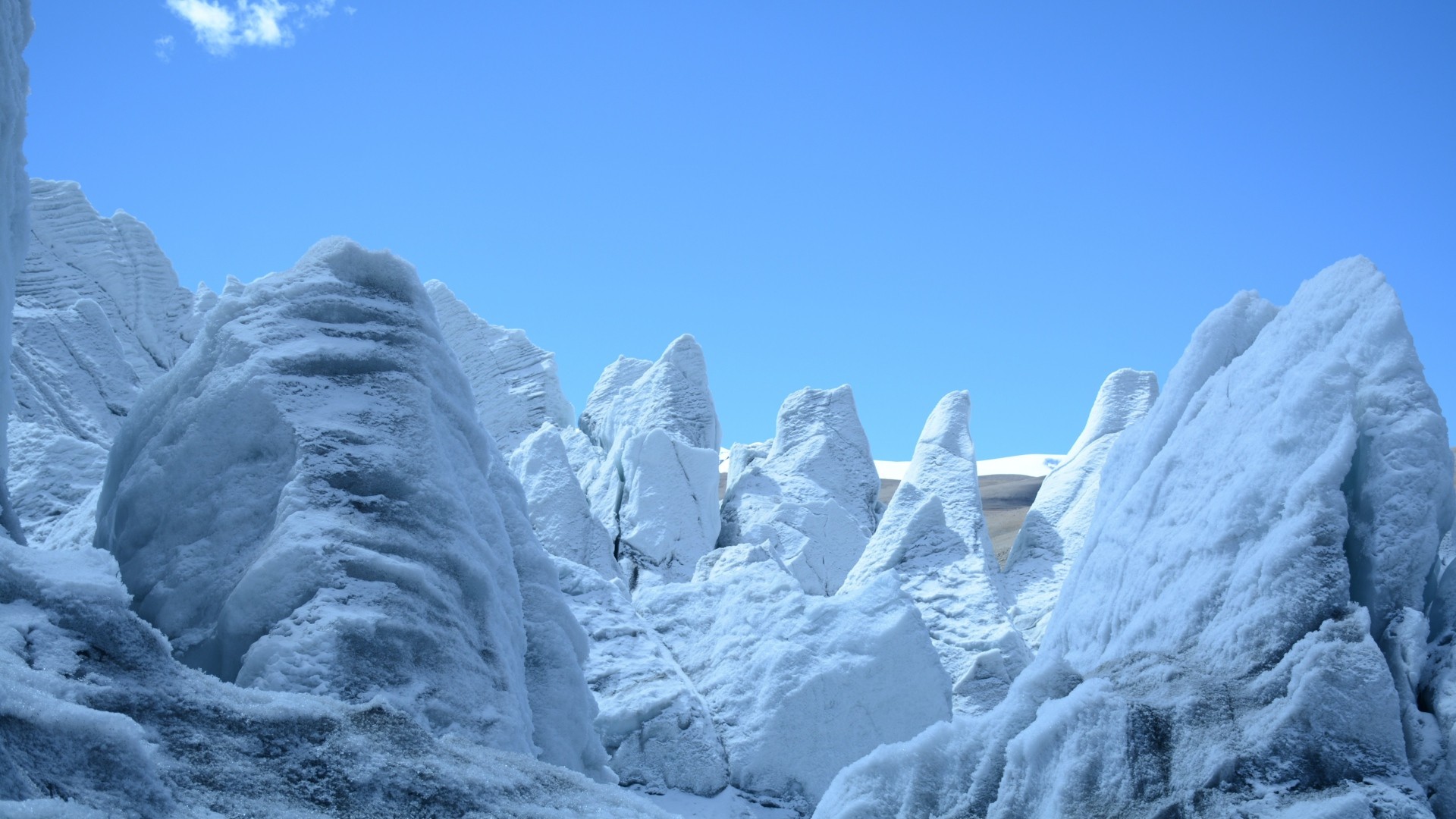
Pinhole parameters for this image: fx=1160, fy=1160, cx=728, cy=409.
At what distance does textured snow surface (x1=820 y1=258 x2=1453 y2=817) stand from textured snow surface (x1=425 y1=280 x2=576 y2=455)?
1761 centimetres

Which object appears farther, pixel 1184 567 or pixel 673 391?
pixel 673 391

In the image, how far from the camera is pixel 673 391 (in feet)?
67.2

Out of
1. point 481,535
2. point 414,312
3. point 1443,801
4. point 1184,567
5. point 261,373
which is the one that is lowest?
point 1443,801

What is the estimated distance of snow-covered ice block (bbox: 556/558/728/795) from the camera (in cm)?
877

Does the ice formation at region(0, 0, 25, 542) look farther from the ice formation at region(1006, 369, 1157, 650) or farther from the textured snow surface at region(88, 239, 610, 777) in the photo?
the ice formation at region(1006, 369, 1157, 650)

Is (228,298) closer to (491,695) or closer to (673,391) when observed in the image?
(491,695)

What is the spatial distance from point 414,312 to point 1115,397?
53.0ft

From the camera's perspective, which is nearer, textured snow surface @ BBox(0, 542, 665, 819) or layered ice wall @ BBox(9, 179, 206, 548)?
textured snow surface @ BBox(0, 542, 665, 819)

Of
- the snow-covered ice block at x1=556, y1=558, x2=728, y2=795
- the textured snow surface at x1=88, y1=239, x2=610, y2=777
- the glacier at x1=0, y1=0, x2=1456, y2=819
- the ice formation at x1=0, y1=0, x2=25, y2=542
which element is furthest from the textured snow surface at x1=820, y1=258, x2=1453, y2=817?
the snow-covered ice block at x1=556, y1=558, x2=728, y2=795

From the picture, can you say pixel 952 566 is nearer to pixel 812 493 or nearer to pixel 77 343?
pixel 812 493

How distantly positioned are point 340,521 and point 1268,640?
3.18 meters

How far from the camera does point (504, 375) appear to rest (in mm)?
22281

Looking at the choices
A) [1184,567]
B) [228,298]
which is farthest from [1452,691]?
[228,298]

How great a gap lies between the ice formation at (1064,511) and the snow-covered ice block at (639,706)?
6.76 m
